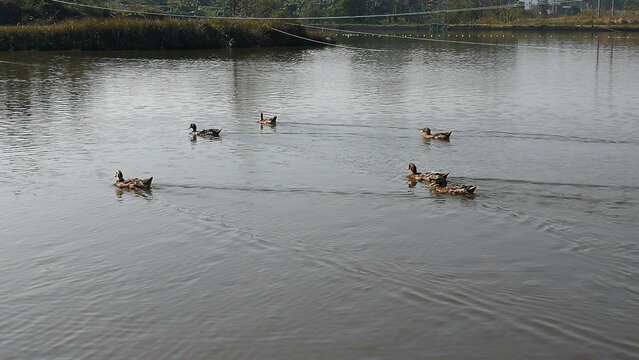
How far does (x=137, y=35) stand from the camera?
47812 millimetres

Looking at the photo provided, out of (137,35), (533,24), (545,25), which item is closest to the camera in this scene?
(137,35)

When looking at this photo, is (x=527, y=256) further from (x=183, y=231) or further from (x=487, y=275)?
(x=183, y=231)

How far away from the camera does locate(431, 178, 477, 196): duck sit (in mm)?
13289

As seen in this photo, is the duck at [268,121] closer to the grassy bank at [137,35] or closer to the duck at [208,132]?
the duck at [208,132]

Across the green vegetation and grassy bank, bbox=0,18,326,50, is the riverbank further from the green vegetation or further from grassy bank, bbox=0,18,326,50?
grassy bank, bbox=0,18,326,50

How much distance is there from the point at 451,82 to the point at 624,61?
1321 cm

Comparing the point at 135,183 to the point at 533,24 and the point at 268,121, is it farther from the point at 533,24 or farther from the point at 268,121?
the point at 533,24

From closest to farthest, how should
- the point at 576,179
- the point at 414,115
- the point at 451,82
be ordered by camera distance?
the point at 576,179 < the point at 414,115 < the point at 451,82

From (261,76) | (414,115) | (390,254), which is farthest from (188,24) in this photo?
(390,254)

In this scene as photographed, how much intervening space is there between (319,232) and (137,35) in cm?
3899

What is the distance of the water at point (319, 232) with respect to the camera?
8.20 m

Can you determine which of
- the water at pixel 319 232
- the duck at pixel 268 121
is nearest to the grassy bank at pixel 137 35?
the water at pixel 319 232

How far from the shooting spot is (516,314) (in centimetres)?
852

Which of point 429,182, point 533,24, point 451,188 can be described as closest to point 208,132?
point 429,182
